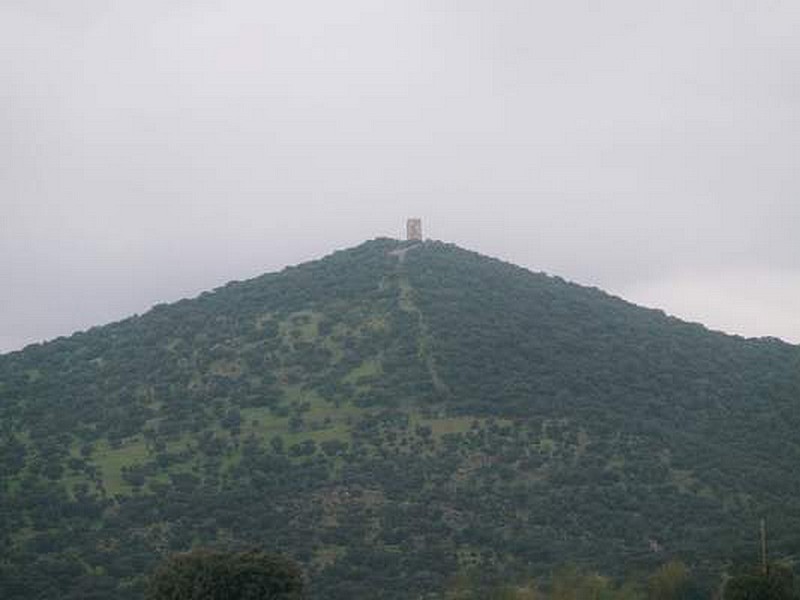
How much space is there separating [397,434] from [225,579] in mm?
18443

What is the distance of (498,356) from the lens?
198 feet

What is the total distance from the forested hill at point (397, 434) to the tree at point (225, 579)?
5.81 meters

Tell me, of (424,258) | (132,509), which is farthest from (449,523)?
(424,258)

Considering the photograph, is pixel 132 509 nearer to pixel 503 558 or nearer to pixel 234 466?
pixel 234 466

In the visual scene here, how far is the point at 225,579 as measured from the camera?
1431 inches

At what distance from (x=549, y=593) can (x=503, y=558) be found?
634cm

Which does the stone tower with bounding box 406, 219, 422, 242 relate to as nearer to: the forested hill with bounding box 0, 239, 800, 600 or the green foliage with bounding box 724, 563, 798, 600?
the forested hill with bounding box 0, 239, 800, 600

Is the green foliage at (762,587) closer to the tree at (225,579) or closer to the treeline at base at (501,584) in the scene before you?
the treeline at base at (501,584)

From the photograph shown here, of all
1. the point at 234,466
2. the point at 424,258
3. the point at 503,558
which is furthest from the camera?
the point at 424,258

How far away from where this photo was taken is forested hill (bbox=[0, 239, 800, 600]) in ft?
151


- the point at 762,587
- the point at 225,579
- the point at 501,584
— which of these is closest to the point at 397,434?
the point at 501,584

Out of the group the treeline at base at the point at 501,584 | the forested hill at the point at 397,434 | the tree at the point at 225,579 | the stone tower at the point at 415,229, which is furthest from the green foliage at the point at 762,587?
the stone tower at the point at 415,229

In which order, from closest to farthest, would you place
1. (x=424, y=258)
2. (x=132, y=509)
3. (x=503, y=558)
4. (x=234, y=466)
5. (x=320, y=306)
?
(x=503, y=558) < (x=132, y=509) < (x=234, y=466) < (x=320, y=306) < (x=424, y=258)

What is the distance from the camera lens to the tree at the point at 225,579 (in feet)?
118
